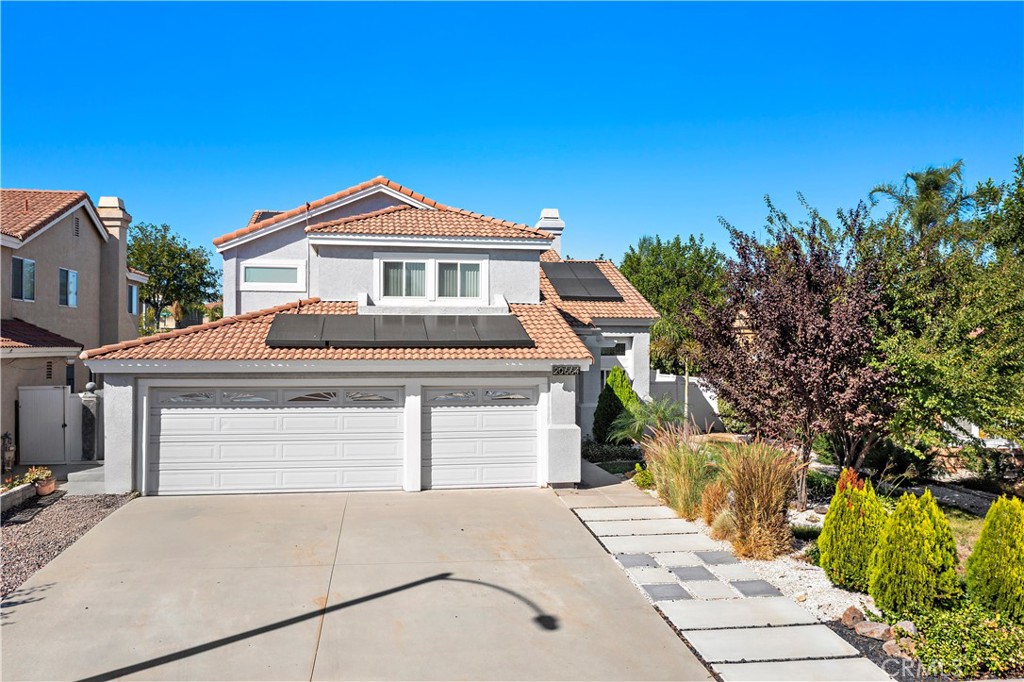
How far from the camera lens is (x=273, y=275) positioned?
18406 mm

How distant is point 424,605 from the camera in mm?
7648

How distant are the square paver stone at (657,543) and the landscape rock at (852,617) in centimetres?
266

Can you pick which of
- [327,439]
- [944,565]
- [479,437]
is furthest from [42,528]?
[944,565]

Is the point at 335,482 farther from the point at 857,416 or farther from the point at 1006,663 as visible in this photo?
the point at 1006,663

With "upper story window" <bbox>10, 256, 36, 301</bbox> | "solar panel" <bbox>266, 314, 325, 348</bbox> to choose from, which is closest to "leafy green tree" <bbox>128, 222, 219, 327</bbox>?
"upper story window" <bbox>10, 256, 36, 301</bbox>

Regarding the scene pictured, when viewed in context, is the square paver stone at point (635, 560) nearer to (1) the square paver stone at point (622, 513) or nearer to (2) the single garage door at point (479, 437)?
(1) the square paver stone at point (622, 513)

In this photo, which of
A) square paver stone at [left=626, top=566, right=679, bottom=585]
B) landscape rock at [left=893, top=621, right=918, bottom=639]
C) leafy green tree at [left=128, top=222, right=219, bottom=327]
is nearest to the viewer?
landscape rock at [left=893, top=621, right=918, bottom=639]

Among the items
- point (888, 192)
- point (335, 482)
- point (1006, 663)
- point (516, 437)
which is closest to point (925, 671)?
point (1006, 663)

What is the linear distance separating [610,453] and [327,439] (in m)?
7.85

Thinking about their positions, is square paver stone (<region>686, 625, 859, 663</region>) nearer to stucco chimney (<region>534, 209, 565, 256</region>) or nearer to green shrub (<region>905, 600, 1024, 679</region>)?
green shrub (<region>905, 600, 1024, 679</region>)

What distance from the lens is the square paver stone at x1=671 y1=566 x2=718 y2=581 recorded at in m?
8.62

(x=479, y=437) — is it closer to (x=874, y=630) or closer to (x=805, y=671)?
(x=874, y=630)

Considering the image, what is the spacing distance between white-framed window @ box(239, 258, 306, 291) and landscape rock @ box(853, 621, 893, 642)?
15601mm

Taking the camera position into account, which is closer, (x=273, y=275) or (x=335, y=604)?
(x=335, y=604)
